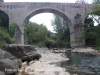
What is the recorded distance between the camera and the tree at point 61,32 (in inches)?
1112

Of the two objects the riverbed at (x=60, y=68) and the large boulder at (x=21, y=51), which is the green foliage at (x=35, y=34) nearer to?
the large boulder at (x=21, y=51)

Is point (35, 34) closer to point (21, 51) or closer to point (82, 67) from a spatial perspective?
point (21, 51)

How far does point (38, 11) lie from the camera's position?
2195 centimetres

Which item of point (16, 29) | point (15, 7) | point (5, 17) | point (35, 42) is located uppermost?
point (15, 7)

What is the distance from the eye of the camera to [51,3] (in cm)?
2142

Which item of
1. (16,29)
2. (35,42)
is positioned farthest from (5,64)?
(35,42)

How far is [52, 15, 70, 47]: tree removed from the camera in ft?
92.7

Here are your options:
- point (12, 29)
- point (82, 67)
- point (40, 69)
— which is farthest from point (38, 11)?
point (40, 69)

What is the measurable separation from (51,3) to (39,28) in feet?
43.5

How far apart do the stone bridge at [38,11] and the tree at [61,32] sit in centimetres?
590

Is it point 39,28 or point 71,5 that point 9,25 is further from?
point 39,28

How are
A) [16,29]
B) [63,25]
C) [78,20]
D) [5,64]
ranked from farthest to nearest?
[63,25] → [78,20] → [16,29] → [5,64]

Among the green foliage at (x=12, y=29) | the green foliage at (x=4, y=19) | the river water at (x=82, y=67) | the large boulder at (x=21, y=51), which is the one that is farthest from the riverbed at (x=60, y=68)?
the green foliage at (x=4, y=19)

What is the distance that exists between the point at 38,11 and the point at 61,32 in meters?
10.4
